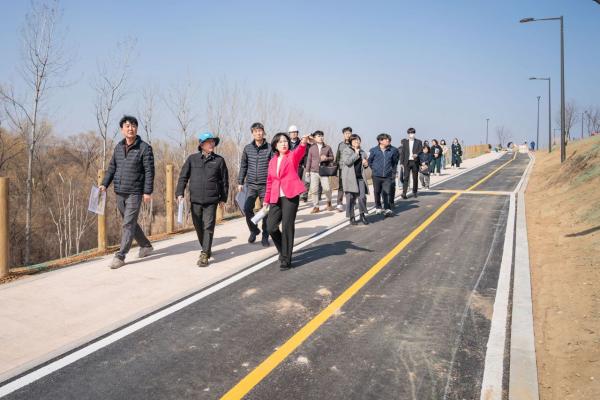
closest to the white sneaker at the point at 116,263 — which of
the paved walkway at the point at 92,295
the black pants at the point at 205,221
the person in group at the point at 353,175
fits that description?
the paved walkway at the point at 92,295

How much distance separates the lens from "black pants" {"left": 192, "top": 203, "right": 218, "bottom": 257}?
6719 mm

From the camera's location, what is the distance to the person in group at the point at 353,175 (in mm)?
9781

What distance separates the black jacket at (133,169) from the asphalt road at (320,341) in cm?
232

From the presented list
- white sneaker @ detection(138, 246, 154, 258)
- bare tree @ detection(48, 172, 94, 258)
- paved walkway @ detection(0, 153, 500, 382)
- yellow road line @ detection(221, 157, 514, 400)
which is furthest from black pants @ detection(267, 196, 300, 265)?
bare tree @ detection(48, 172, 94, 258)

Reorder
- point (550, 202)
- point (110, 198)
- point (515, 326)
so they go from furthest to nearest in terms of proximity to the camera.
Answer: point (110, 198), point (550, 202), point (515, 326)

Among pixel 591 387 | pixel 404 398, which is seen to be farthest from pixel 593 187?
pixel 404 398

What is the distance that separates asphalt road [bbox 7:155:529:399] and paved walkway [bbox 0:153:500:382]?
0.43 metres

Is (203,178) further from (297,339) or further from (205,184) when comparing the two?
(297,339)

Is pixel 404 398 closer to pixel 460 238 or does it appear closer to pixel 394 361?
pixel 394 361

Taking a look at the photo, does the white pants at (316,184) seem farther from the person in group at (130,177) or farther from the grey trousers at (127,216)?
→ the grey trousers at (127,216)

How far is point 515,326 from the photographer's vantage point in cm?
443

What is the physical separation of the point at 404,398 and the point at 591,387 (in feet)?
4.83

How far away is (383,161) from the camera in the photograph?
11.0 meters

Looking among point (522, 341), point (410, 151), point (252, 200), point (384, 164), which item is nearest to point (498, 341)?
point (522, 341)
